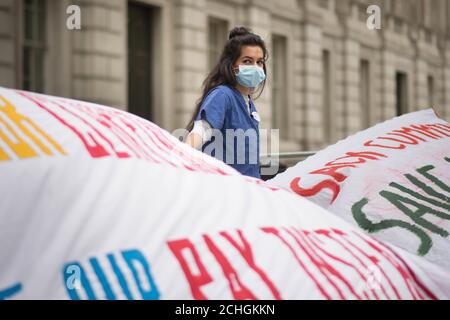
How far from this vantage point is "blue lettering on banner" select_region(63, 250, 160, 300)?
4.63 feet

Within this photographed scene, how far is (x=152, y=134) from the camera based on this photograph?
189cm

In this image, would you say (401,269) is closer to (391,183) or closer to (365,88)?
(391,183)

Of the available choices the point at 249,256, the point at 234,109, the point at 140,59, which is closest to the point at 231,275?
the point at 249,256

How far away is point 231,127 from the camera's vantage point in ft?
11.0

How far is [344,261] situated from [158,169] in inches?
17.4

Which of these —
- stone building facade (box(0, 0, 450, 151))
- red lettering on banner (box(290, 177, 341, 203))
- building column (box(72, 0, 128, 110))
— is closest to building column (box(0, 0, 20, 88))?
stone building facade (box(0, 0, 450, 151))

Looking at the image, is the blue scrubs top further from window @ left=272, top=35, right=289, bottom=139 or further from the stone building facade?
window @ left=272, top=35, right=289, bottom=139

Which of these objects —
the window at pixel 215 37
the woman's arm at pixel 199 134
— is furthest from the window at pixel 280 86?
the woman's arm at pixel 199 134

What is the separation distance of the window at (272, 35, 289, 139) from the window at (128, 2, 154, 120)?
15.9 ft

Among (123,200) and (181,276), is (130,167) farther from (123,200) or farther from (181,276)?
(181,276)

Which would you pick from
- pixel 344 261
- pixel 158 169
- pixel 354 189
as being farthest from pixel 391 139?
pixel 158 169

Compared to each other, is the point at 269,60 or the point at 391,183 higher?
the point at 269,60

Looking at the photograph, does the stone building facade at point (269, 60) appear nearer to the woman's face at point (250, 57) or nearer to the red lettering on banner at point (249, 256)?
the woman's face at point (250, 57)

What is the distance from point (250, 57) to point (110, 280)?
226cm
